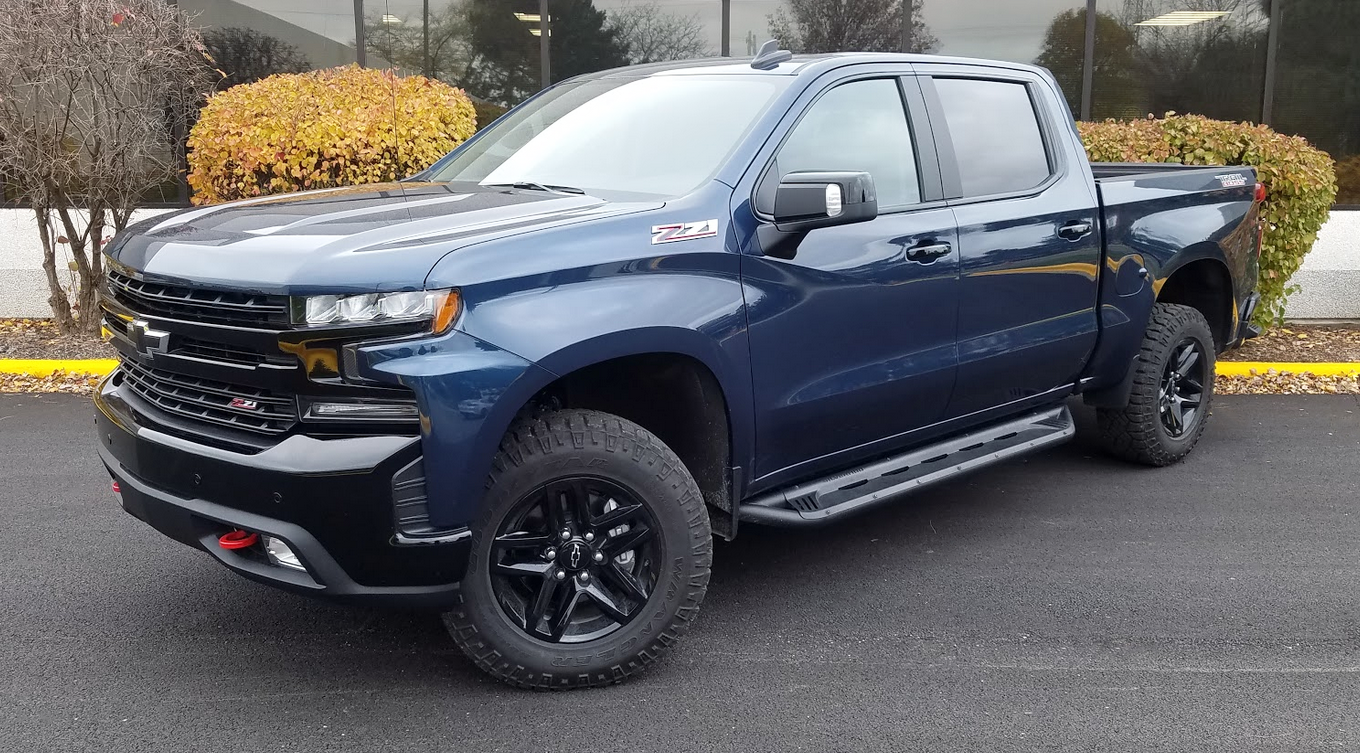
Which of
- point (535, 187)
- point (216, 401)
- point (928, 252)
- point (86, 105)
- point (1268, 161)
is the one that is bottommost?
point (216, 401)

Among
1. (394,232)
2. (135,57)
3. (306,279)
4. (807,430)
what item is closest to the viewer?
(306,279)

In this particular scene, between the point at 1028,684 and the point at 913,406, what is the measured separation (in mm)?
1155

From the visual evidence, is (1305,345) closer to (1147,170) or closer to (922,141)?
(1147,170)

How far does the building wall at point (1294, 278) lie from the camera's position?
30.7 ft

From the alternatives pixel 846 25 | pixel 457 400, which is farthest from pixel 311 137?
pixel 846 25

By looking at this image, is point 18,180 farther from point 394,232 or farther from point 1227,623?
point 1227,623

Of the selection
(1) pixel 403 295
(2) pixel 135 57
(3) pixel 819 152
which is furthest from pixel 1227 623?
(2) pixel 135 57

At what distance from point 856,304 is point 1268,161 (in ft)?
17.6

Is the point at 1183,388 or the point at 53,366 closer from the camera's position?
the point at 1183,388

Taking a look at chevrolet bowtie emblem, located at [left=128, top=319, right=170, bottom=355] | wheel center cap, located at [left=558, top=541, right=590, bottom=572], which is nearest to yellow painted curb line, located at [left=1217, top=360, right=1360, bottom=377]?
wheel center cap, located at [left=558, top=541, right=590, bottom=572]

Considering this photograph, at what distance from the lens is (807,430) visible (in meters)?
3.86

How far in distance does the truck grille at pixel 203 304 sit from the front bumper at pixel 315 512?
331 mm

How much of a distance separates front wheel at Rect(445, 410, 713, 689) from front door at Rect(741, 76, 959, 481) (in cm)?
51

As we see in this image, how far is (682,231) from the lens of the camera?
343 cm
